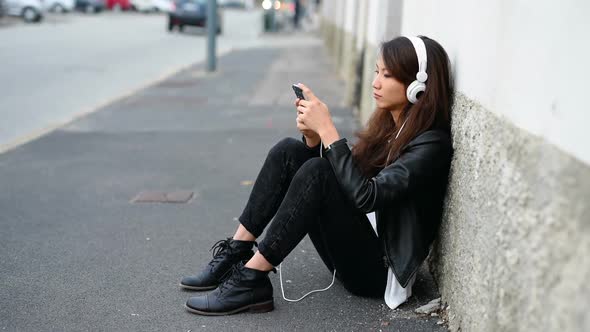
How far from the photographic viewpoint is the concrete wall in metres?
1.77

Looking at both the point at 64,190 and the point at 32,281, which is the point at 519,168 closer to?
the point at 32,281

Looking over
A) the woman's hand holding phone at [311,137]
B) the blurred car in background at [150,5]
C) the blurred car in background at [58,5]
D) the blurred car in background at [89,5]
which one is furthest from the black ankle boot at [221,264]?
the blurred car in background at [150,5]

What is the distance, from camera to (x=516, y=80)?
7.64ft

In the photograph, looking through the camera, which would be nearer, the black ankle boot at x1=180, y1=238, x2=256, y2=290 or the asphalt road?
the black ankle boot at x1=180, y1=238, x2=256, y2=290

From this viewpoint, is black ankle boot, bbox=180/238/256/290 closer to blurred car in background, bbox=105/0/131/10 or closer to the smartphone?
the smartphone

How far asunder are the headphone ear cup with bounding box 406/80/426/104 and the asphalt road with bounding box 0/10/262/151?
206 inches

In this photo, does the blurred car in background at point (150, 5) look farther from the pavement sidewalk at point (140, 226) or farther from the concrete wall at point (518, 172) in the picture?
the concrete wall at point (518, 172)

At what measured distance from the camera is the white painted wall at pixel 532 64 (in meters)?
1.80

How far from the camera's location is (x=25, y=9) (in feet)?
102

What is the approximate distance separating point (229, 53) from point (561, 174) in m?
18.6

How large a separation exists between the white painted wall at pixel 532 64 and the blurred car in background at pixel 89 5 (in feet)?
141

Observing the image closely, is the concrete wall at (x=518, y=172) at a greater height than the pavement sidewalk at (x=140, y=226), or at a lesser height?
greater

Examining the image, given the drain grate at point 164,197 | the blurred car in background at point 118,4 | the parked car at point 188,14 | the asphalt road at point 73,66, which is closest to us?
the drain grate at point 164,197

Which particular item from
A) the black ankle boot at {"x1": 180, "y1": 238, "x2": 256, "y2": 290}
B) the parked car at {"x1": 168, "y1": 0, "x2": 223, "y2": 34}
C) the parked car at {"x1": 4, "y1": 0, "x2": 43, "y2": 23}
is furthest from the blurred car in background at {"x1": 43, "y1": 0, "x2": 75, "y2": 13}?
the black ankle boot at {"x1": 180, "y1": 238, "x2": 256, "y2": 290}
